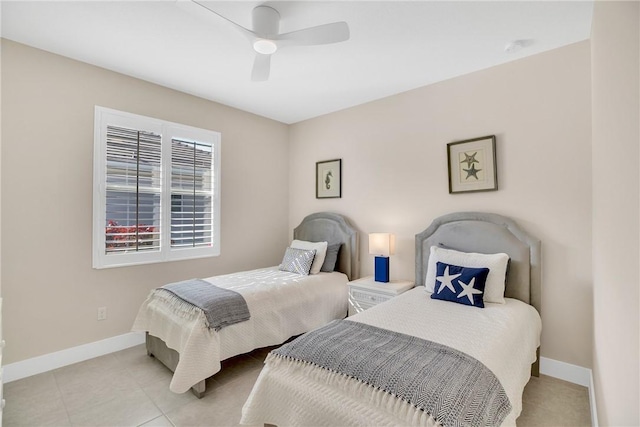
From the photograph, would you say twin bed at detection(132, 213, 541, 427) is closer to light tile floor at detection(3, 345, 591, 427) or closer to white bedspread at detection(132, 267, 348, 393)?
white bedspread at detection(132, 267, 348, 393)

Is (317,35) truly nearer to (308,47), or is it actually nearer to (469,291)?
(308,47)

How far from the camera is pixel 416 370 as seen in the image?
1.41 meters

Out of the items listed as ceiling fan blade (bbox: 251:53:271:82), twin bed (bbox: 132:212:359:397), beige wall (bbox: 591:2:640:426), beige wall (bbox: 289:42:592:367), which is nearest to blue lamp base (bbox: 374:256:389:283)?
beige wall (bbox: 289:42:592:367)

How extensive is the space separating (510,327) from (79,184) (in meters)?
3.71

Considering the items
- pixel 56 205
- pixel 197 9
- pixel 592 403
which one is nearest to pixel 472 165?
pixel 592 403

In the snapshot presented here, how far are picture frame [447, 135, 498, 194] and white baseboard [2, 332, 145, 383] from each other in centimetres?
361

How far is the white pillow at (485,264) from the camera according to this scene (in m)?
2.48

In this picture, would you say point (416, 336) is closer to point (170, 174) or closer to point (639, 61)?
point (639, 61)

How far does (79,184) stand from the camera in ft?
9.43

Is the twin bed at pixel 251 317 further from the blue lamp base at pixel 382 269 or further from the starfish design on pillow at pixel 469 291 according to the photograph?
the starfish design on pillow at pixel 469 291

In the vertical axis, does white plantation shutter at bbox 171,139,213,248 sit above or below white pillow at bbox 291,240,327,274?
above

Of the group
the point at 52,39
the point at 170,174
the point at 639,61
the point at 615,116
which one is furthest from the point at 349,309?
the point at 52,39

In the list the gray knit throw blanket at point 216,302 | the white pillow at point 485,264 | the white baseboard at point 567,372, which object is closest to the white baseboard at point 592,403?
the white baseboard at point 567,372

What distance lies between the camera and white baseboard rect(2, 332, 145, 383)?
99.2 inches
